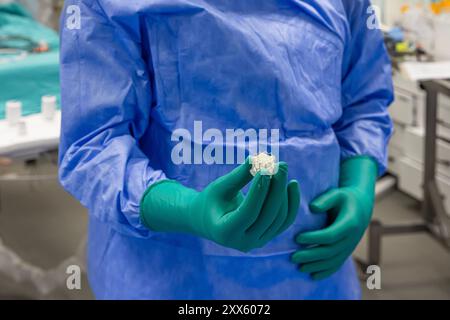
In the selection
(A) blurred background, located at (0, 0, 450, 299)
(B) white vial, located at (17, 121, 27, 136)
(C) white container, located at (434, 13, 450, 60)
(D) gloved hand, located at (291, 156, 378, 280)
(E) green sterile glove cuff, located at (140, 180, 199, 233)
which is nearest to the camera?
(E) green sterile glove cuff, located at (140, 180, 199, 233)

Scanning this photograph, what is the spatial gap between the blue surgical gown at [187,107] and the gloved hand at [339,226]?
0.07 feet

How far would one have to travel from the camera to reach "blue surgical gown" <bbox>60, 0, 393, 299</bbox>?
1163mm

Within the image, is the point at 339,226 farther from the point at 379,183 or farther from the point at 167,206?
the point at 379,183

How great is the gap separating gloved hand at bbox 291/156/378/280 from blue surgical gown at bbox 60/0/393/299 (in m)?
0.02

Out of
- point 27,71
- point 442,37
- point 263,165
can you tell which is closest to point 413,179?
point 442,37

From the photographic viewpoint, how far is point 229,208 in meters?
1.08

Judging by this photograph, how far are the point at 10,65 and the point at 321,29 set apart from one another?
186cm

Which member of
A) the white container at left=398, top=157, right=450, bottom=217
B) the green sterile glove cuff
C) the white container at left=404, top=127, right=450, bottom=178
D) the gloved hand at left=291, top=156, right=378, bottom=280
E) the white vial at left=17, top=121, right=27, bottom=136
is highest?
the green sterile glove cuff

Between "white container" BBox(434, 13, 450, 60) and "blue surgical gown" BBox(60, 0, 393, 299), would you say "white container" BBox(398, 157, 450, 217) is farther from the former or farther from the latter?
"blue surgical gown" BBox(60, 0, 393, 299)

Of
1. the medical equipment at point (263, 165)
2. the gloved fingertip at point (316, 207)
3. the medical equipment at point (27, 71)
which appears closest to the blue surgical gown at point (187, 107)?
the gloved fingertip at point (316, 207)

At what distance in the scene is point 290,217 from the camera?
1088mm

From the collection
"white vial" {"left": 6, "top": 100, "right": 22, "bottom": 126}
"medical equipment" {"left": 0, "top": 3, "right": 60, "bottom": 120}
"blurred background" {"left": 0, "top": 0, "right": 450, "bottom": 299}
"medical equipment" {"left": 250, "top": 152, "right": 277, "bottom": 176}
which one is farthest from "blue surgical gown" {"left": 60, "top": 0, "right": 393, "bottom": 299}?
"medical equipment" {"left": 0, "top": 3, "right": 60, "bottom": 120}
